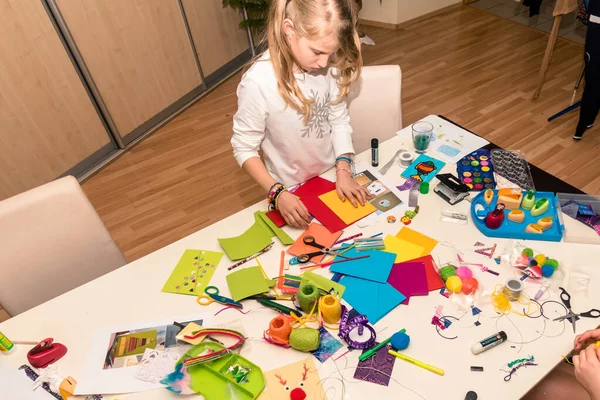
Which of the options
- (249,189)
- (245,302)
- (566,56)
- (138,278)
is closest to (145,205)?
(249,189)

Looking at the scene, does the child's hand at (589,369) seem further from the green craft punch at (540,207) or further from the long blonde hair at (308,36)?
the long blonde hair at (308,36)

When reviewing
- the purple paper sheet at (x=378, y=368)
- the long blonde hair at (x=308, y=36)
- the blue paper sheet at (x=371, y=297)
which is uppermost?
the long blonde hair at (x=308, y=36)

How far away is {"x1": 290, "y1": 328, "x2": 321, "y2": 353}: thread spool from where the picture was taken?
997 millimetres

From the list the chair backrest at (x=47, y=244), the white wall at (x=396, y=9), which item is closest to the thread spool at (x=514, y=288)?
the chair backrest at (x=47, y=244)

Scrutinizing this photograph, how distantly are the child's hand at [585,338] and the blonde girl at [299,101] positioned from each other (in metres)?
0.68

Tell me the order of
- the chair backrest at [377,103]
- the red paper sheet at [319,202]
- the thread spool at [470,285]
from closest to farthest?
the thread spool at [470,285] < the red paper sheet at [319,202] < the chair backrest at [377,103]

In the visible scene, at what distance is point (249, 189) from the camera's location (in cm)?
265

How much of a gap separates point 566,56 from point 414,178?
121 inches

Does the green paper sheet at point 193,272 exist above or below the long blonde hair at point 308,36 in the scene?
below

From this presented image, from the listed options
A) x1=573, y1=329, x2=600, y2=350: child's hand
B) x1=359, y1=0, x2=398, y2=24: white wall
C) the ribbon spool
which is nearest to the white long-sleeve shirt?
the ribbon spool

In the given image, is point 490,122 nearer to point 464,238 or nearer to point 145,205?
point 464,238

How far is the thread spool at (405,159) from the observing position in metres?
1.51

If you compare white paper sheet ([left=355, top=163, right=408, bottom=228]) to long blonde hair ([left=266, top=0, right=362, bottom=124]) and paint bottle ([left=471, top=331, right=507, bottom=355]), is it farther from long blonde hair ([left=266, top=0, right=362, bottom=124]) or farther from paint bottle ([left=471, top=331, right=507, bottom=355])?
paint bottle ([left=471, top=331, right=507, bottom=355])

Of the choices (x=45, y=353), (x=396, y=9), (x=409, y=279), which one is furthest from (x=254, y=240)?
(x=396, y=9)
